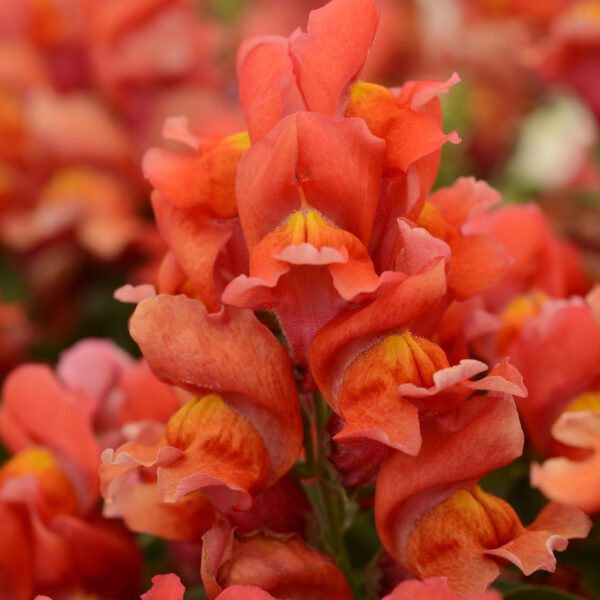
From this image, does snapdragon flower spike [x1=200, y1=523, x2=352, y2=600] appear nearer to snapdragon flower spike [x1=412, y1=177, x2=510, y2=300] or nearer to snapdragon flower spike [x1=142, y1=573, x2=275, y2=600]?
snapdragon flower spike [x1=142, y1=573, x2=275, y2=600]

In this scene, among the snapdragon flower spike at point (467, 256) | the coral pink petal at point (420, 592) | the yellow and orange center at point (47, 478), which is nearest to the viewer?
A: the coral pink petal at point (420, 592)

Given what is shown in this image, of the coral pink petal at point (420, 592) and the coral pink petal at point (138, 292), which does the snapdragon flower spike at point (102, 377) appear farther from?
the coral pink petal at point (420, 592)

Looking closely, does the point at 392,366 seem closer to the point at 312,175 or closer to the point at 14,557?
the point at 312,175

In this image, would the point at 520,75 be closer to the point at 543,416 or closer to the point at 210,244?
the point at 543,416

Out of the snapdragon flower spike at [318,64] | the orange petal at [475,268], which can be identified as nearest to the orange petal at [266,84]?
the snapdragon flower spike at [318,64]

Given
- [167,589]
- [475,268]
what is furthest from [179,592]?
[475,268]

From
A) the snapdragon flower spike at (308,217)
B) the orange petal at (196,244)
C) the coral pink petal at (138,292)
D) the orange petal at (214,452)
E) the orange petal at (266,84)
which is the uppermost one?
the orange petal at (266,84)
